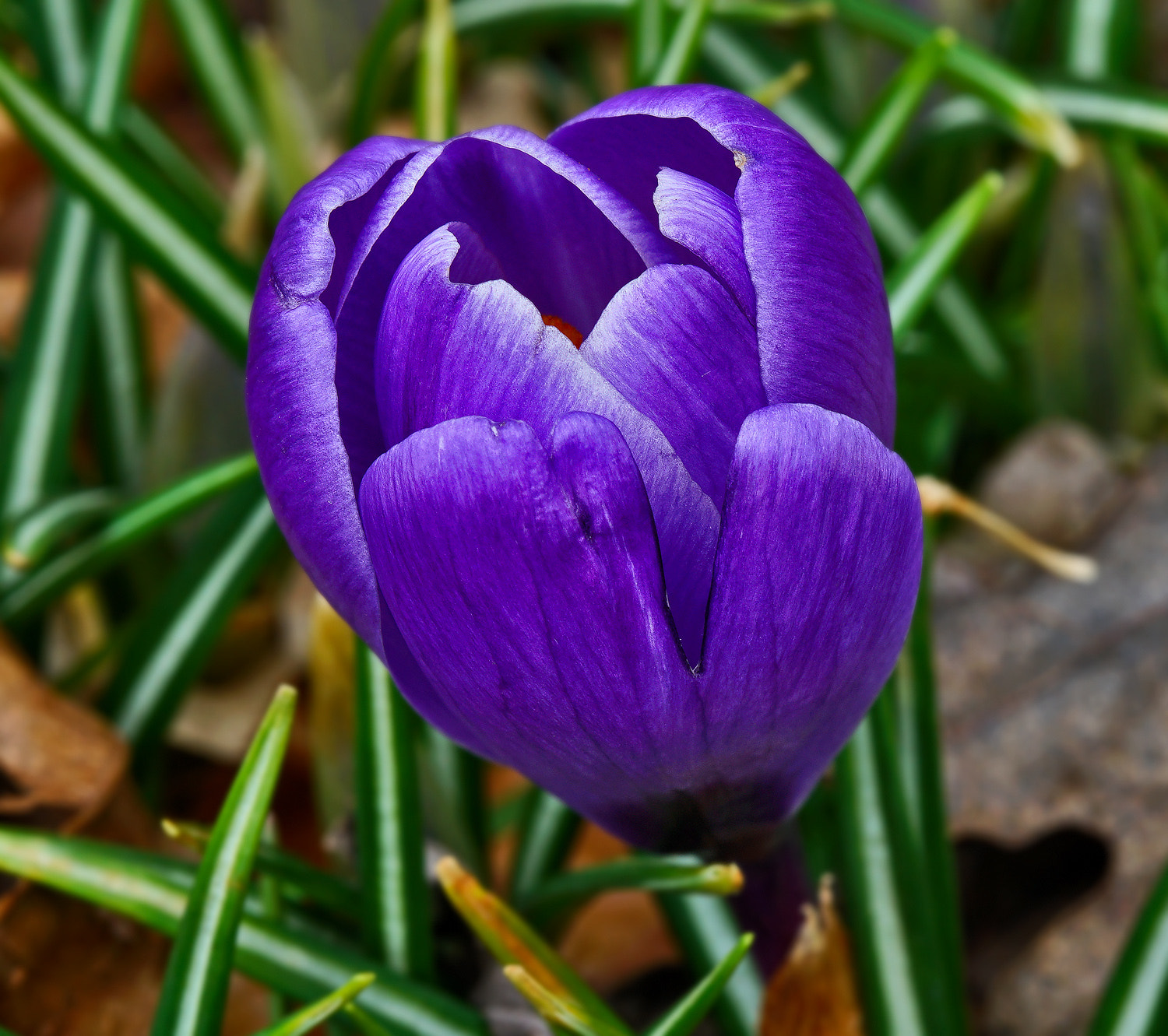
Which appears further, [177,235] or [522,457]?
[177,235]

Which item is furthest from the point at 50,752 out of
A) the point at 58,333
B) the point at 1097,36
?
the point at 1097,36

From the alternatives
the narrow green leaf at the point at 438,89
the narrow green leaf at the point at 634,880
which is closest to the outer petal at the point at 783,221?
the narrow green leaf at the point at 634,880

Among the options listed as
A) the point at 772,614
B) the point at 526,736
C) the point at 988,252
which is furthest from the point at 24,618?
the point at 988,252

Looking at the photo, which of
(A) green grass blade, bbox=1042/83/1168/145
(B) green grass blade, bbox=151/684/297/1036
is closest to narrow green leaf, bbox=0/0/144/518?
(B) green grass blade, bbox=151/684/297/1036

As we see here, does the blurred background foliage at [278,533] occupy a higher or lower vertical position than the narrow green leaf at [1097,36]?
lower

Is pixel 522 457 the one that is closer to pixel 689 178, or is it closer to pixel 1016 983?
pixel 689 178

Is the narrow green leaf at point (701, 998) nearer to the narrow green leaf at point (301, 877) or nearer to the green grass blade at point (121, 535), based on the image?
the narrow green leaf at point (301, 877)
